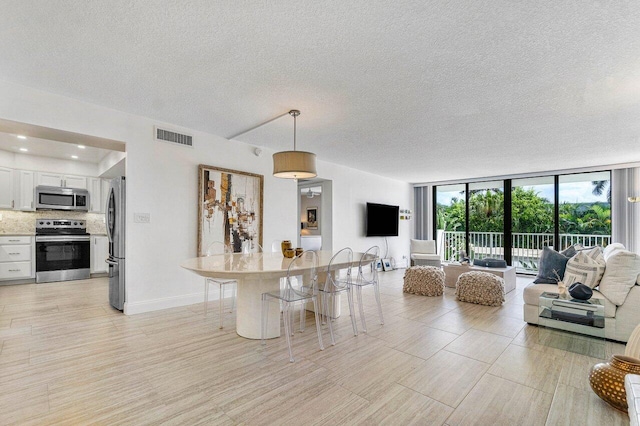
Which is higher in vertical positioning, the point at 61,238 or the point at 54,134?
Result: the point at 54,134

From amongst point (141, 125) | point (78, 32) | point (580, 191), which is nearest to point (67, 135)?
point (141, 125)

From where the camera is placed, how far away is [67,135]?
11.1ft

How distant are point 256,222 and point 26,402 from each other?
328cm

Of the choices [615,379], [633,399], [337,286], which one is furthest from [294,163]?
[615,379]

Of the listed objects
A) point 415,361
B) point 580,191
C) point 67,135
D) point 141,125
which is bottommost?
point 415,361

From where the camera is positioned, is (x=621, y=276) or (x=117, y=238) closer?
(x=621, y=276)

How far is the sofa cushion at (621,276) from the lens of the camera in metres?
2.97

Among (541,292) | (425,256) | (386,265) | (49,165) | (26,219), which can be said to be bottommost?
(386,265)

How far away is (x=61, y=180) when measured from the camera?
6078mm

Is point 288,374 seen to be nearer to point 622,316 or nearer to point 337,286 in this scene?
point 337,286

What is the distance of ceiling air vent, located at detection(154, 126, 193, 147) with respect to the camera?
13.0ft

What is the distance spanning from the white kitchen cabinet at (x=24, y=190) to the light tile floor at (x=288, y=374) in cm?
308

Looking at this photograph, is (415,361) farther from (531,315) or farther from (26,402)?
(26,402)

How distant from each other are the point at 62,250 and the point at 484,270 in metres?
8.02
